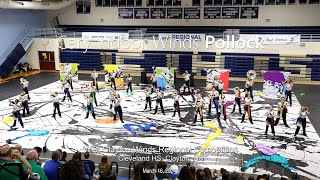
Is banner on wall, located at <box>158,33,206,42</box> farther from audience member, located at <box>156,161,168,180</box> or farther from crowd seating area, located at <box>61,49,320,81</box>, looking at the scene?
audience member, located at <box>156,161,168,180</box>

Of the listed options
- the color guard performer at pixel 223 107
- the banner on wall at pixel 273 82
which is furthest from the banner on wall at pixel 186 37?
the color guard performer at pixel 223 107

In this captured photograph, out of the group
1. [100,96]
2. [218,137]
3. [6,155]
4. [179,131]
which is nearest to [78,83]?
[100,96]

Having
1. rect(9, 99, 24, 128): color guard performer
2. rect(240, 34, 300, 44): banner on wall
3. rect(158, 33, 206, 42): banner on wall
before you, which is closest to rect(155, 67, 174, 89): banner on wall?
rect(158, 33, 206, 42): banner on wall

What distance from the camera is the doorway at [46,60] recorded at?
30466 mm

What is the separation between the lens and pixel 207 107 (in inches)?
733

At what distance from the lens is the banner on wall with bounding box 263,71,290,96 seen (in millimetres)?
21312

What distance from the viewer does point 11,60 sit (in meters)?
27.4

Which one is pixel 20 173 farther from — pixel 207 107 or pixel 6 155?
pixel 207 107

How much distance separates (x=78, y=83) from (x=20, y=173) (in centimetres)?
2135

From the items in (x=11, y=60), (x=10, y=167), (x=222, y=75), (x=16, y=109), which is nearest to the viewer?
(x=10, y=167)

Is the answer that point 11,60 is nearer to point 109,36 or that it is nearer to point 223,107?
point 109,36

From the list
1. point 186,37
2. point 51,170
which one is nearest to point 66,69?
point 186,37

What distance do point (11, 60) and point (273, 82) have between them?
21.4 meters

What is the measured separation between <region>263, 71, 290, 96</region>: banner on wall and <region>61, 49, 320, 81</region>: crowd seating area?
4991mm
